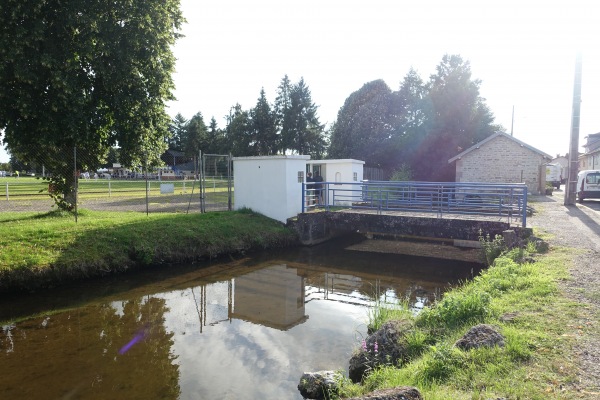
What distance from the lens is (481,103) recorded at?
37500 mm

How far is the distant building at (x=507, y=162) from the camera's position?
1122 inches

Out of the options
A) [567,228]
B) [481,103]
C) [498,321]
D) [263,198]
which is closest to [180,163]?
[481,103]

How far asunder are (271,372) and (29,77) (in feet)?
35.4

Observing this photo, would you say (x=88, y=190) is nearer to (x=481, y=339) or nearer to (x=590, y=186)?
(x=481, y=339)

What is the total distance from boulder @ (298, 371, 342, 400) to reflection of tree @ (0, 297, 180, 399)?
1637 mm

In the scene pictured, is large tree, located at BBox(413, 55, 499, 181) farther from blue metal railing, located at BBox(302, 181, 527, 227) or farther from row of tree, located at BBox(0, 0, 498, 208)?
row of tree, located at BBox(0, 0, 498, 208)

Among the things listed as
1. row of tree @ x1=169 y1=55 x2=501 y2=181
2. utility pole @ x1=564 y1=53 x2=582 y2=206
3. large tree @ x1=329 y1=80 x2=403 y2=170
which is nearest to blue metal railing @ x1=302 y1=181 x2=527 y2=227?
utility pole @ x1=564 y1=53 x2=582 y2=206

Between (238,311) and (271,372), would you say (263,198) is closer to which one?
(238,311)

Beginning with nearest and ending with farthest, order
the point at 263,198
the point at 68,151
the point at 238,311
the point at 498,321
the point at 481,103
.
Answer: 1. the point at 498,321
2. the point at 238,311
3. the point at 68,151
4. the point at 263,198
5. the point at 481,103

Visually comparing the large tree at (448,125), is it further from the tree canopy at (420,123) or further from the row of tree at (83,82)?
the row of tree at (83,82)

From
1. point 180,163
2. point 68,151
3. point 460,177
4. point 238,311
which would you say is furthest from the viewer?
point 180,163

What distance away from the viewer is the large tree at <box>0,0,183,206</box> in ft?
38.0

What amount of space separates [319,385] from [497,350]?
211cm

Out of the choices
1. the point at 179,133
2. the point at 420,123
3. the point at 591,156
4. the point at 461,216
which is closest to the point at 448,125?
the point at 420,123
